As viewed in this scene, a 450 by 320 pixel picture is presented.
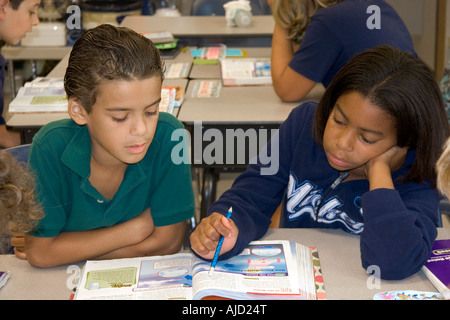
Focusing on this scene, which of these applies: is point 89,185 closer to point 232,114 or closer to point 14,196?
point 14,196

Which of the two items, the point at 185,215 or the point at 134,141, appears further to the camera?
the point at 185,215

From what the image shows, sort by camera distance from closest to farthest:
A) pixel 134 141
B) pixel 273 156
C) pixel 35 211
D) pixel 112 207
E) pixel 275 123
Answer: pixel 35 211
pixel 134 141
pixel 112 207
pixel 273 156
pixel 275 123

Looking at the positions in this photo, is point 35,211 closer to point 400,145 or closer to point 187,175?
point 187,175

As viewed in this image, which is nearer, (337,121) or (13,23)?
(337,121)

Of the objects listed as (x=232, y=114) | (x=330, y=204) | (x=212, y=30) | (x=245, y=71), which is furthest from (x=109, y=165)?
(x=212, y=30)

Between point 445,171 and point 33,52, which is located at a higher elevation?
point 445,171

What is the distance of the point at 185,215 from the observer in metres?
1.53

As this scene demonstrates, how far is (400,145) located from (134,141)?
61cm

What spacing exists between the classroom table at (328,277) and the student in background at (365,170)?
0.11 ft

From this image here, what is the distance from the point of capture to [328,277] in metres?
1.28

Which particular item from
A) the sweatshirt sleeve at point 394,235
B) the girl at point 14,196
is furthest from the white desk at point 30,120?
the sweatshirt sleeve at point 394,235

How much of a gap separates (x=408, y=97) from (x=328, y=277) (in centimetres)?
44

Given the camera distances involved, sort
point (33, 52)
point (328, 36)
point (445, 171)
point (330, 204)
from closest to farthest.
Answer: point (445, 171)
point (330, 204)
point (328, 36)
point (33, 52)

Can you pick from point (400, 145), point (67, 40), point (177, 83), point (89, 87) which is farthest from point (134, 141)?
point (67, 40)
